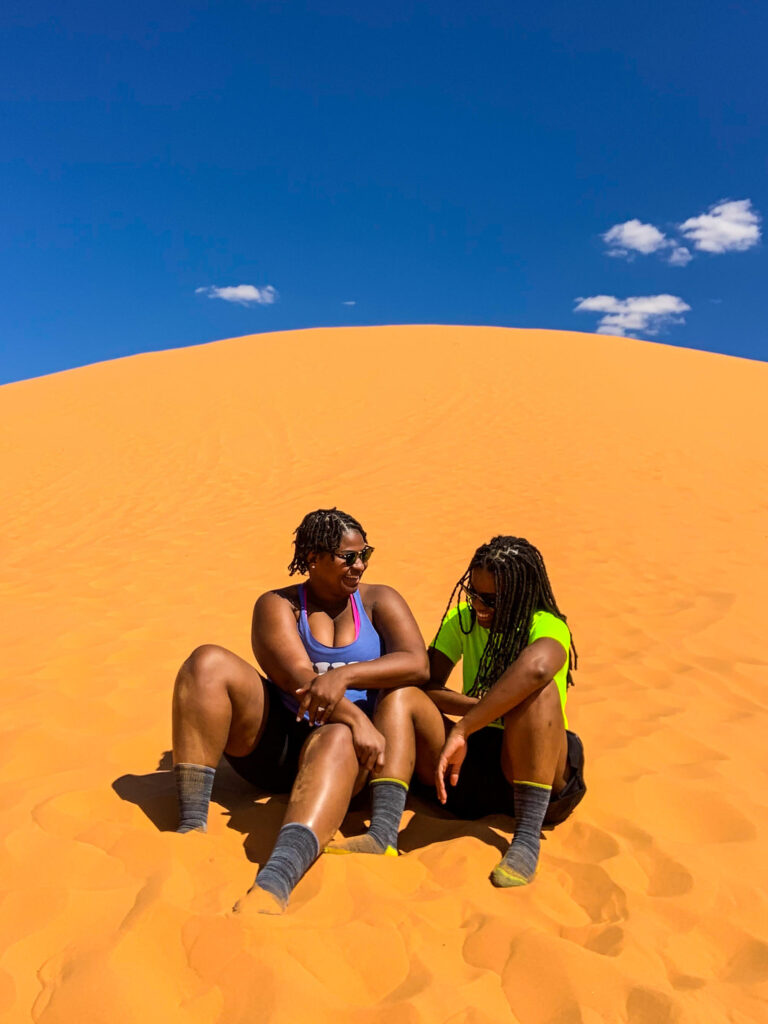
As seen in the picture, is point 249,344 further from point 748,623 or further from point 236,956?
point 236,956

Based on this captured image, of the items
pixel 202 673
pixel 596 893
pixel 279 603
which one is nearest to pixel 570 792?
pixel 596 893

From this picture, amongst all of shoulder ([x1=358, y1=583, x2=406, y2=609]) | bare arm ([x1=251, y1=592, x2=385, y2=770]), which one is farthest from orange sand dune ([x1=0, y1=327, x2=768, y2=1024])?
shoulder ([x1=358, y1=583, x2=406, y2=609])

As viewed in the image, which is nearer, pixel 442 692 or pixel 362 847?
pixel 362 847

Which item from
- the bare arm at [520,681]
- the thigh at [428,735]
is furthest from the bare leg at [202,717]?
the bare arm at [520,681]

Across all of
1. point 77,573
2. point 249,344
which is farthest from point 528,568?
point 249,344

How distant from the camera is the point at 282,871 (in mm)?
2215

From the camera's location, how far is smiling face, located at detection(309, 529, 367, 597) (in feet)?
9.85

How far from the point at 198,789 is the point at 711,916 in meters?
1.69

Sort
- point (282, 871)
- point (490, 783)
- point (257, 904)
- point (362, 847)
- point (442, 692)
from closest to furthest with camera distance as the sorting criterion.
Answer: point (257, 904), point (282, 871), point (362, 847), point (490, 783), point (442, 692)

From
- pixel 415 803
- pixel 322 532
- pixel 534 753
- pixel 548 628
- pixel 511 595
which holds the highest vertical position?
pixel 322 532

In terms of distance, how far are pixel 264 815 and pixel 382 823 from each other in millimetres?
551

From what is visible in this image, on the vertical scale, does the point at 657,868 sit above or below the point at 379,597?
below

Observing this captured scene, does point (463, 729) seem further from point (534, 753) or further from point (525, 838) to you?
point (525, 838)

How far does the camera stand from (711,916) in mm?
2268
